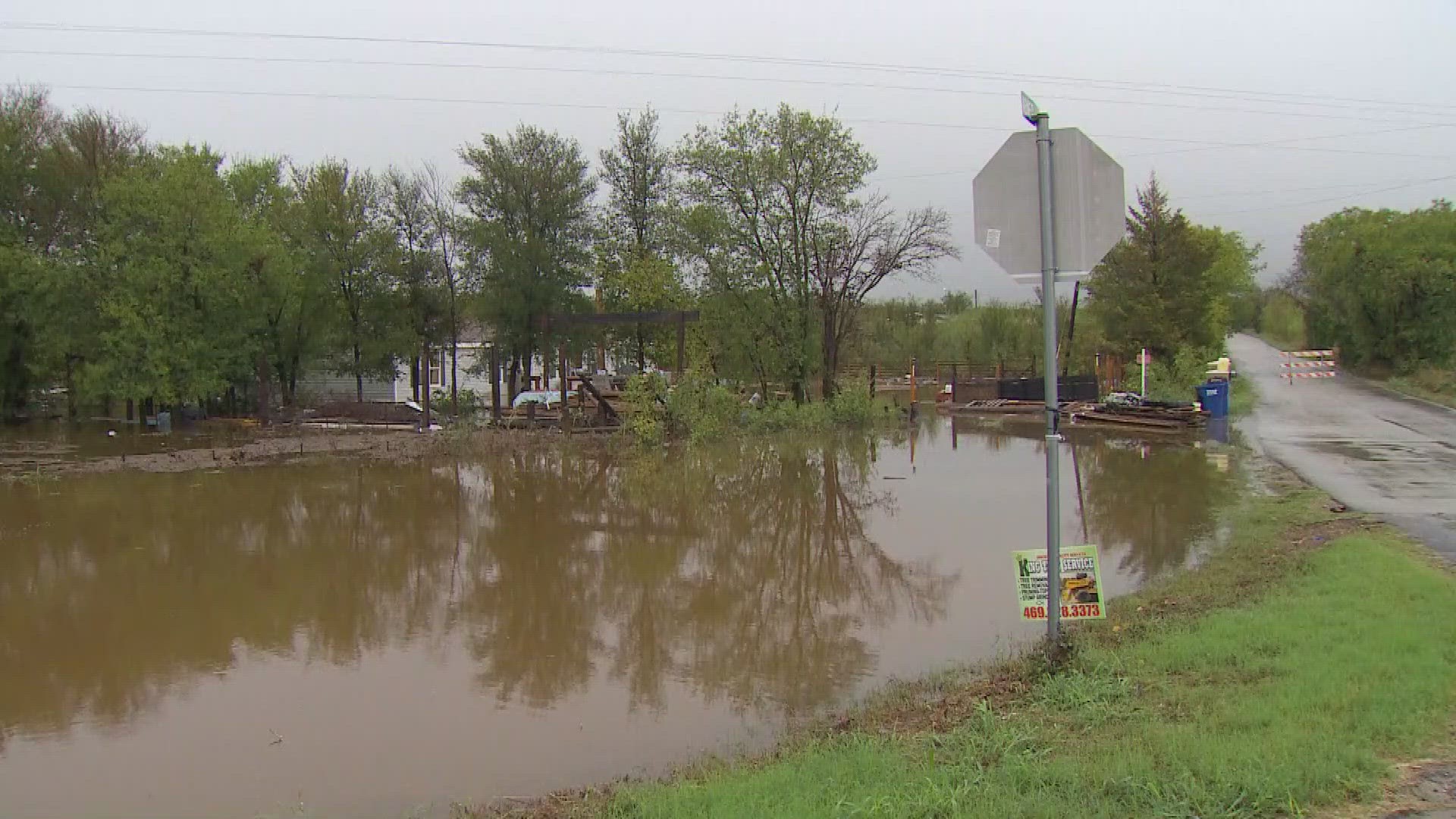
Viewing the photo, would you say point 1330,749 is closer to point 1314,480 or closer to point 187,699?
point 187,699

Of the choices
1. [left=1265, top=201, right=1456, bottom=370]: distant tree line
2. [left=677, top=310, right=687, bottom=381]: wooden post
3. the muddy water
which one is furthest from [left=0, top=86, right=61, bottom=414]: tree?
[left=1265, top=201, right=1456, bottom=370]: distant tree line

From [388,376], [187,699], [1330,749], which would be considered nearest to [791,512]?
[187,699]

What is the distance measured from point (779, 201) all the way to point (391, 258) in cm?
1462

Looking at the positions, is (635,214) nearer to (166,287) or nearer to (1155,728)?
(166,287)

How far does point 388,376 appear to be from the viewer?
37.3 meters

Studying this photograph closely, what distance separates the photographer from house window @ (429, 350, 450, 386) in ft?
131

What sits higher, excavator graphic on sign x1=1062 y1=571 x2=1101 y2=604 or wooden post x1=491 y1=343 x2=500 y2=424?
wooden post x1=491 y1=343 x2=500 y2=424

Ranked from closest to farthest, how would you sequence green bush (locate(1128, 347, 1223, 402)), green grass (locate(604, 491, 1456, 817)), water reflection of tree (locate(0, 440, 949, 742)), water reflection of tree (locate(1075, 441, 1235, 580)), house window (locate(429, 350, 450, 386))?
green grass (locate(604, 491, 1456, 817)), water reflection of tree (locate(0, 440, 949, 742)), water reflection of tree (locate(1075, 441, 1235, 580)), green bush (locate(1128, 347, 1223, 402)), house window (locate(429, 350, 450, 386))

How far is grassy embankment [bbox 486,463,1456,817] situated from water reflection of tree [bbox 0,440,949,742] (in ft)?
5.79

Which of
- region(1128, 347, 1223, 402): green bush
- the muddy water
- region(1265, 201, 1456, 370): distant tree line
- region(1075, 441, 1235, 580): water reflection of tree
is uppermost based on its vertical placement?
region(1265, 201, 1456, 370): distant tree line

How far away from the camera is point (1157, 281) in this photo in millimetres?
33562

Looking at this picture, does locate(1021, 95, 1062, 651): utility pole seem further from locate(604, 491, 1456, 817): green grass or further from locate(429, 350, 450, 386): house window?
locate(429, 350, 450, 386): house window

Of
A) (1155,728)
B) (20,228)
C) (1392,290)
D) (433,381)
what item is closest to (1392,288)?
(1392,290)

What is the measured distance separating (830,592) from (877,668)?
2516 millimetres
